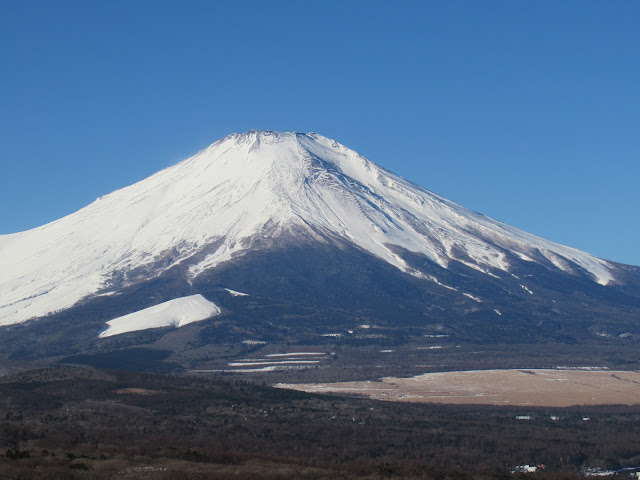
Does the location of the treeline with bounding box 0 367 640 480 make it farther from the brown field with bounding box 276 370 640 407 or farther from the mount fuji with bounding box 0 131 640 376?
the mount fuji with bounding box 0 131 640 376

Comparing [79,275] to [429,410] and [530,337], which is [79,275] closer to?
[530,337]

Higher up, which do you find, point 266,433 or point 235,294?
point 235,294

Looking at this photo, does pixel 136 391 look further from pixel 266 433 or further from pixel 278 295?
pixel 278 295

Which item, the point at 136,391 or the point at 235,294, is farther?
the point at 235,294

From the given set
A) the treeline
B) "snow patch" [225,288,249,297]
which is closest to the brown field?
the treeline

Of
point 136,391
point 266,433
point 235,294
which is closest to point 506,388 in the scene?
point 136,391

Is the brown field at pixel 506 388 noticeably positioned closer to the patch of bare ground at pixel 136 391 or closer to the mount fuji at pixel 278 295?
the patch of bare ground at pixel 136 391

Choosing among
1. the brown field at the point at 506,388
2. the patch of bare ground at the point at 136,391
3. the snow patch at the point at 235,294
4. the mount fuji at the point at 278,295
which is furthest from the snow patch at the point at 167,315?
the patch of bare ground at the point at 136,391

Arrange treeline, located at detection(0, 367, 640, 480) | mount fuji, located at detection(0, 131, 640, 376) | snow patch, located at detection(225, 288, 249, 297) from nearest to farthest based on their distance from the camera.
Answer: treeline, located at detection(0, 367, 640, 480) → mount fuji, located at detection(0, 131, 640, 376) → snow patch, located at detection(225, 288, 249, 297)
